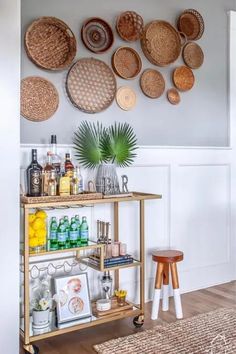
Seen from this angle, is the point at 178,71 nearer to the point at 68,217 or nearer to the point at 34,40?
the point at 34,40

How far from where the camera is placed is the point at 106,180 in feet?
9.11

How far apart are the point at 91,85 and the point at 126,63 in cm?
37

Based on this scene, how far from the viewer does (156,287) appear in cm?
298

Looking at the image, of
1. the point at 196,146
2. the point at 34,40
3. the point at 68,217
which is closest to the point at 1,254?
the point at 68,217

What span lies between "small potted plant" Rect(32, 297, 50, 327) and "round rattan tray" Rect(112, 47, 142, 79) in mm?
1720

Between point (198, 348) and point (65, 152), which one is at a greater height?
point (65, 152)

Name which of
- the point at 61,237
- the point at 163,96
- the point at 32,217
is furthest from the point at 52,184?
the point at 163,96

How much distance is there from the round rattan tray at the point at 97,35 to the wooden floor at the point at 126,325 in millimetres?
1963

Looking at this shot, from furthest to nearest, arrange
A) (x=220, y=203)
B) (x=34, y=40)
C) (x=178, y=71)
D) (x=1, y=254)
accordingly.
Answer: (x=220, y=203), (x=178, y=71), (x=34, y=40), (x=1, y=254)

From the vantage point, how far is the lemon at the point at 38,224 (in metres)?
2.50

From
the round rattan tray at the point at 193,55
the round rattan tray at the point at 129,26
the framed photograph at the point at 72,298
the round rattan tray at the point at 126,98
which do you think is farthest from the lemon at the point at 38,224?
the round rattan tray at the point at 193,55

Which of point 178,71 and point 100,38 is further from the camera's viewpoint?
point 178,71

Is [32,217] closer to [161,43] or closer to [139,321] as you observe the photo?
[139,321]

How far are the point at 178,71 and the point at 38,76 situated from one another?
1274 mm
